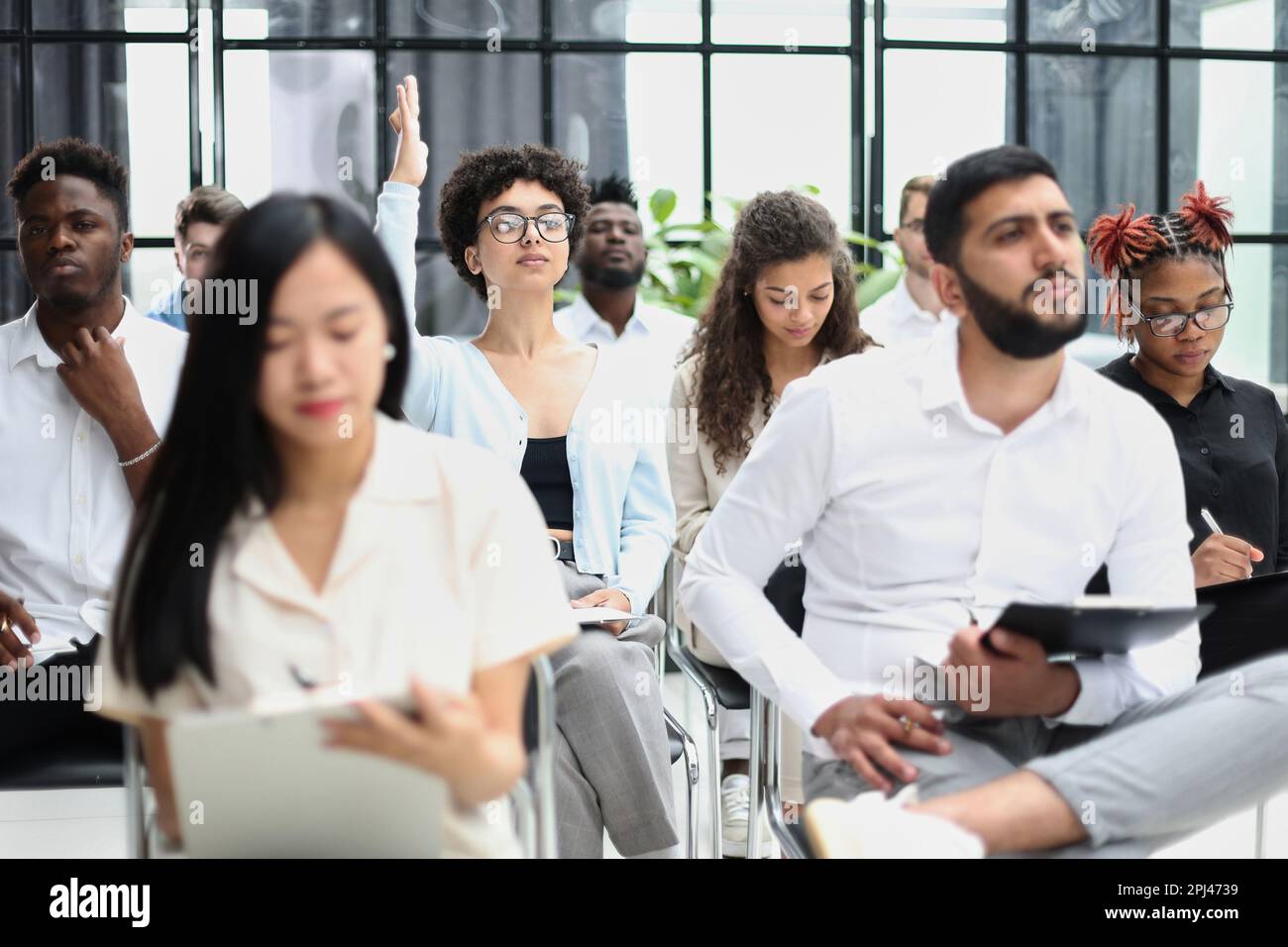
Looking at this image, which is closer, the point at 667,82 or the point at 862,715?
the point at 862,715

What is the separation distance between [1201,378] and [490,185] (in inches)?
50.0

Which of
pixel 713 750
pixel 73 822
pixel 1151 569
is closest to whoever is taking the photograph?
pixel 1151 569

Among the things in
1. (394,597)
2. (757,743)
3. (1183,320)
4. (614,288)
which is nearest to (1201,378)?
(1183,320)

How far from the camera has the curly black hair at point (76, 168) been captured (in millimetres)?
2184

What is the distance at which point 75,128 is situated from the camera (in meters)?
4.36

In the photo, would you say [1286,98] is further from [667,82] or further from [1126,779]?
[1126,779]

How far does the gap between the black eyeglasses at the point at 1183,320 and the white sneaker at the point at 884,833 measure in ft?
2.96

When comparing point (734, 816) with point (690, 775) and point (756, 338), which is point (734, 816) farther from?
point (756, 338)

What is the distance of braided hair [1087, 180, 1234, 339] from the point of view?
215 cm

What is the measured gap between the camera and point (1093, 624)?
5.22 feet

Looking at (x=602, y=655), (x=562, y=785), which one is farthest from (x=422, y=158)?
(x=562, y=785)

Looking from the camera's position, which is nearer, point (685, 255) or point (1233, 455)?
point (1233, 455)

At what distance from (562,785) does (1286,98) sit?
4.02m
